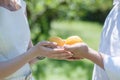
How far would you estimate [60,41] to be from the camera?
2570 mm

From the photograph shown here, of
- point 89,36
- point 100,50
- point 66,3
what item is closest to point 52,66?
point 66,3

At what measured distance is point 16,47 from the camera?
2.63m

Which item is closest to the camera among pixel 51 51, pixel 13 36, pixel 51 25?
pixel 51 51

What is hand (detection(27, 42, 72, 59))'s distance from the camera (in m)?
2.46

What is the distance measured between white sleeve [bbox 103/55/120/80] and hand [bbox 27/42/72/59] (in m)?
0.23

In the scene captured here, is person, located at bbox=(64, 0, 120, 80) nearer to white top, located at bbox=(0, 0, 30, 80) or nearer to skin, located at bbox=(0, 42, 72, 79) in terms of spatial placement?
skin, located at bbox=(0, 42, 72, 79)

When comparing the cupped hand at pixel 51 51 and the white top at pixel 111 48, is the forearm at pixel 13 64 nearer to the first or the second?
the cupped hand at pixel 51 51

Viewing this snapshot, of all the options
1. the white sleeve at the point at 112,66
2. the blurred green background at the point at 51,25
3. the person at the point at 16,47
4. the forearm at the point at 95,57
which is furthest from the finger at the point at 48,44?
the blurred green background at the point at 51,25

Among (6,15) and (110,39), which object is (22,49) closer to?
(6,15)

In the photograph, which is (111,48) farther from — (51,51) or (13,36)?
(13,36)

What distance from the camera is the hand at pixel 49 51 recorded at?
2.46 metres

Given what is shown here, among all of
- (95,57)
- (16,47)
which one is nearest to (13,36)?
(16,47)

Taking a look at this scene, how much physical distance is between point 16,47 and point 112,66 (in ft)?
1.85

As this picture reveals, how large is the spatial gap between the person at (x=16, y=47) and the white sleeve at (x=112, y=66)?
0.22 metres
